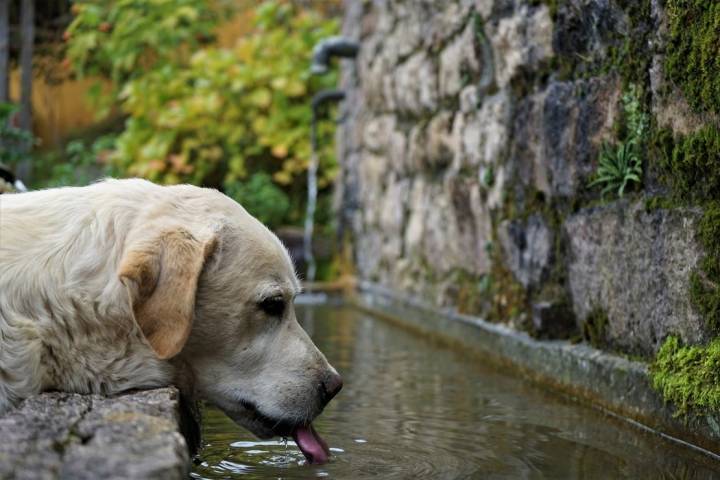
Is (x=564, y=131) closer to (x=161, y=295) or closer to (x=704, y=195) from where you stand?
(x=704, y=195)

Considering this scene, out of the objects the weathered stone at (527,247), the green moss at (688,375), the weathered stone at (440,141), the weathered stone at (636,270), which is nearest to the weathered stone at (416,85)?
the weathered stone at (440,141)

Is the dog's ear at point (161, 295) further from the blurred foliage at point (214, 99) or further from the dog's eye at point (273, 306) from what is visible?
the blurred foliage at point (214, 99)

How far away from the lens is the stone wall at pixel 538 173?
3.19 metres

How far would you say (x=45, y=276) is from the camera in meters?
2.31

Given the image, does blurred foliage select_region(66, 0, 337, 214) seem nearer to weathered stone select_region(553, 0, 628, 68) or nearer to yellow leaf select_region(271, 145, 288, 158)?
yellow leaf select_region(271, 145, 288, 158)

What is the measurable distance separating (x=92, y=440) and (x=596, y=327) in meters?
2.33

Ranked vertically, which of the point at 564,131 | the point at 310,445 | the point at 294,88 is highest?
the point at 294,88

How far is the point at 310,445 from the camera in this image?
2.61m

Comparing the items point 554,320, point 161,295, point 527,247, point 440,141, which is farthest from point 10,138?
point 161,295

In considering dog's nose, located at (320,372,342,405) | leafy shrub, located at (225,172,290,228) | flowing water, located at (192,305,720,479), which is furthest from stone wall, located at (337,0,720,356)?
leafy shrub, located at (225,172,290,228)

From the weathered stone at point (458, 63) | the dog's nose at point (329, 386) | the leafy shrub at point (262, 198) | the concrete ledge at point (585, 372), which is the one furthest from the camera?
A: the leafy shrub at point (262, 198)

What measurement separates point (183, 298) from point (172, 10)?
1067 cm

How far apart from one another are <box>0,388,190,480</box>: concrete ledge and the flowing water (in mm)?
553

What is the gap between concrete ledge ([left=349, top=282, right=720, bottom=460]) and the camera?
295 centimetres
